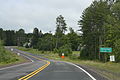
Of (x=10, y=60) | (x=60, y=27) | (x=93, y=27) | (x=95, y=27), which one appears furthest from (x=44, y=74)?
(x=60, y=27)

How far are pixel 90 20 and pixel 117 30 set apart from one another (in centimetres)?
2897

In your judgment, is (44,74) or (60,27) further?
(60,27)

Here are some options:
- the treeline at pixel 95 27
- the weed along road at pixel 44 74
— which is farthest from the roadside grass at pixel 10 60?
the treeline at pixel 95 27

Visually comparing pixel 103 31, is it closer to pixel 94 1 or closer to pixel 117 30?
pixel 94 1

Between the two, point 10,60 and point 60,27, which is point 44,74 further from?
point 60,27

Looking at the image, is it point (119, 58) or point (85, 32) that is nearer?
point (119, 58)

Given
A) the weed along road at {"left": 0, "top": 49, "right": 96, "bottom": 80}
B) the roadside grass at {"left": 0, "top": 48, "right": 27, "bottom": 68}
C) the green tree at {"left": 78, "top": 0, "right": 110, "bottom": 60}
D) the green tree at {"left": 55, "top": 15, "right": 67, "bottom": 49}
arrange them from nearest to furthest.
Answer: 1. the weed along road at {"left": 0, "top": 49, "right": 96, "bottom": 80}
2. the roadside grass at {"left": 0, "top": 48, "right": 27, "bottom": 68}
3. the green tree at {"left": 78, "top": 0, "right": 110, "bottom": 60}
4. the green tree at {"left": 55, "top": 15, "right": 67, "bottom": 49}

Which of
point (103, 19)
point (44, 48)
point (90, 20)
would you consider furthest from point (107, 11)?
point (44, 48)

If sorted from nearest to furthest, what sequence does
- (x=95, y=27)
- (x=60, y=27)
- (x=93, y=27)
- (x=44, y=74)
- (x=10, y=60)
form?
(x=44, y=74), (x=10, y=60), (x=95, y=27), (x=93, y=27), (x=60, y=27)

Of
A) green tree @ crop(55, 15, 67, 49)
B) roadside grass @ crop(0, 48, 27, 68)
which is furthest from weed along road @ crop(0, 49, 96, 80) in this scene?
green tree @ crop(55, 15, 67, 49)

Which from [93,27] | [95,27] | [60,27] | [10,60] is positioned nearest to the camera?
[10,60]

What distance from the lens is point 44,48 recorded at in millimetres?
138875

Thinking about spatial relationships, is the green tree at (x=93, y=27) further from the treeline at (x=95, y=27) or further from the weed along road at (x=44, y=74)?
the weed along road at (x=44, y=74)

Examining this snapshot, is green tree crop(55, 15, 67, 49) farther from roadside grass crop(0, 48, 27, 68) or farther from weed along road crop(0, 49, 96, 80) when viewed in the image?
weed along road crop(0, 49, 96, 80)
